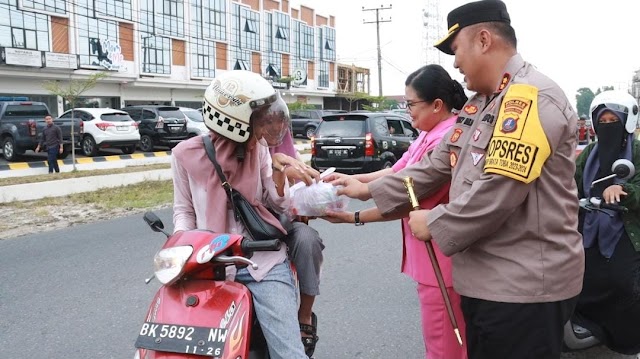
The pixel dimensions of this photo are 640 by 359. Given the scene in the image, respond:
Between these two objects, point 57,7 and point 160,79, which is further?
point 160,79

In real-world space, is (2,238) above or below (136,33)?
below

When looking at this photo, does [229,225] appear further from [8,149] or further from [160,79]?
[160,79]

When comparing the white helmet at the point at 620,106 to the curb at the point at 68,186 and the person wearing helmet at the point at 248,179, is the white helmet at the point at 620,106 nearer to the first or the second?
the person wearing helmet at the point at 248,179

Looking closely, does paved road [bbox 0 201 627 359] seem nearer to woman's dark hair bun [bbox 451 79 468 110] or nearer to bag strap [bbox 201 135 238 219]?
bag strap [bbox 201 135 238 219]

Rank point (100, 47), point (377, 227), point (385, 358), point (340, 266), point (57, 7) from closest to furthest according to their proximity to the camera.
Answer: point (385, 358) → point (340, 266) → point (377, 227) → point (57, 7) → point (100, 47)

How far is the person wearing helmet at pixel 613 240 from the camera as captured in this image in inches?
125

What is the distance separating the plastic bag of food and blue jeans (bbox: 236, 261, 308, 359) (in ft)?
1.38

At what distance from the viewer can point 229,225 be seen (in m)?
2.46

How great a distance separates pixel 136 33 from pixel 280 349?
41385mm

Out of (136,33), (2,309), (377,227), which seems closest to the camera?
(2,309)

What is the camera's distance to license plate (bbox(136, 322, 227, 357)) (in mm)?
1962

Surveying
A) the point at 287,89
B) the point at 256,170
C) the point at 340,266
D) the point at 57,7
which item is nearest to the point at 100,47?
the point at 57,7

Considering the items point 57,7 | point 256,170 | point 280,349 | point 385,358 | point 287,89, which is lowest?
point 385,358

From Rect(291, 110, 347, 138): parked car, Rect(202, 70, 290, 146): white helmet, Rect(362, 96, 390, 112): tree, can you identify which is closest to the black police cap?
Rect(202, 70, 290, 146): white helmet
